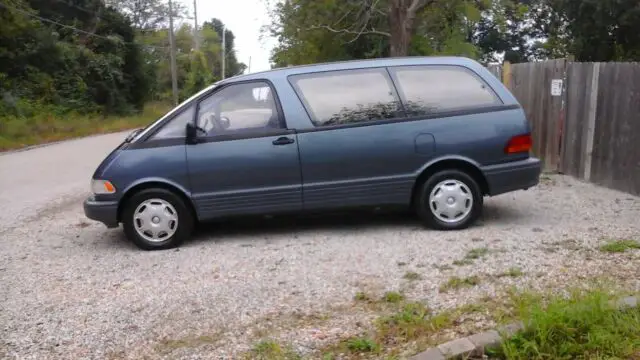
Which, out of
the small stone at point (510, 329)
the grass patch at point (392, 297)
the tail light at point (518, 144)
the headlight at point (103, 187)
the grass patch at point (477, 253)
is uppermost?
the tail light at point (518, 144)

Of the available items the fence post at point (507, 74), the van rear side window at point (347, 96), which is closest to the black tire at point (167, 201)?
the van rear side window at point (347, 96)

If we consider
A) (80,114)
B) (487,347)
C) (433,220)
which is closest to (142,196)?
(433,220)

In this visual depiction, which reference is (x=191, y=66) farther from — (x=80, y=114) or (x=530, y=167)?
(x=530, y=167)

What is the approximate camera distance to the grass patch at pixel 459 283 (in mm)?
4643

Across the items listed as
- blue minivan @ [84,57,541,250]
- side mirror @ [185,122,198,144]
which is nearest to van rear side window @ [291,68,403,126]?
blue minivan @ [84,57,541,250]

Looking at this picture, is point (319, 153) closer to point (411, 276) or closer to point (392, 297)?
point (411, 276)

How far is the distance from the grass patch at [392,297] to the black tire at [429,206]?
1.90 metres

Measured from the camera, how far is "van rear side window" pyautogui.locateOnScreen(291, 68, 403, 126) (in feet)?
20.7

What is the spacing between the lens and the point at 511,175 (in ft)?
20.8

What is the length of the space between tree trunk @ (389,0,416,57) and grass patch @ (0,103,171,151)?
7073 millimetres

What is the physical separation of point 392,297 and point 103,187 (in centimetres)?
324

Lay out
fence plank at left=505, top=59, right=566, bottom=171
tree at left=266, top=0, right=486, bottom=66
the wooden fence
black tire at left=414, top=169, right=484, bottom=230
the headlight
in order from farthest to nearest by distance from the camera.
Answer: tree at left=266, top=0, right=486, bottom=66, fence plank at left=505, top=59, right=566, bottom=171, the wooden fence, black tire at left=414, top=169, right=484, bottom=230, the headlight

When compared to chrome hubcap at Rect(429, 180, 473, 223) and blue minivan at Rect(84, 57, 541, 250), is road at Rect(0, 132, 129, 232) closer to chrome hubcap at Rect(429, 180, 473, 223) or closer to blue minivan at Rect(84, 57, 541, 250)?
blue minivan at Rect(84, 57, 541, 250)

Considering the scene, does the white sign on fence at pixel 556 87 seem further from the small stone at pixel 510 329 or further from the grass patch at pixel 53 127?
the grass patch at pixel 53 127
